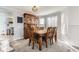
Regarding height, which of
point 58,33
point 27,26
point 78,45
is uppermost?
point 27,26

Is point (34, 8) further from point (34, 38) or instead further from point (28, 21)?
point (34, 38)

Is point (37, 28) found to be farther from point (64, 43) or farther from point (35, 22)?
point (64, 43)

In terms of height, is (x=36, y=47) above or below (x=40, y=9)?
below

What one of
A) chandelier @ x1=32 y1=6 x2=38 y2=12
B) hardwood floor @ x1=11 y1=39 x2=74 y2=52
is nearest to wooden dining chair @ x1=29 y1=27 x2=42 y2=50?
hardwood floor @ x1=11 y1=39 x2=74 y2=52

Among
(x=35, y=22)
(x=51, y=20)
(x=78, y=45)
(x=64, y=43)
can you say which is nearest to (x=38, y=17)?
(x=35, y=22)

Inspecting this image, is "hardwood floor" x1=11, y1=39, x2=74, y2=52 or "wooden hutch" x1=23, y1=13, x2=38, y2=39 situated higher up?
"wooden hutch" x1=23, y1=13, x2=38, y2=39

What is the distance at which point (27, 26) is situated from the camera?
1.75m

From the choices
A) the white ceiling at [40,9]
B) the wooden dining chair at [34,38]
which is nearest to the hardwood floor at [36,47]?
the wooden dining chair at [34,38]

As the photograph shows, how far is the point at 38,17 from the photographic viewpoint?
5.71ft

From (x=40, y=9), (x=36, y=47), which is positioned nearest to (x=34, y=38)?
(x=36, y=47)

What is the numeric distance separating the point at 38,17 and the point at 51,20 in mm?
229

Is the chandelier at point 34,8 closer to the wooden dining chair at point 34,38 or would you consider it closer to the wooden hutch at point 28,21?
the wooden hutch at point 28,21

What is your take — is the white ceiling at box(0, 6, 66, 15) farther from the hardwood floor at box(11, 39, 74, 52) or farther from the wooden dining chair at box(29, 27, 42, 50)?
the hardwood floor at box(11, 39, 74, 52)
